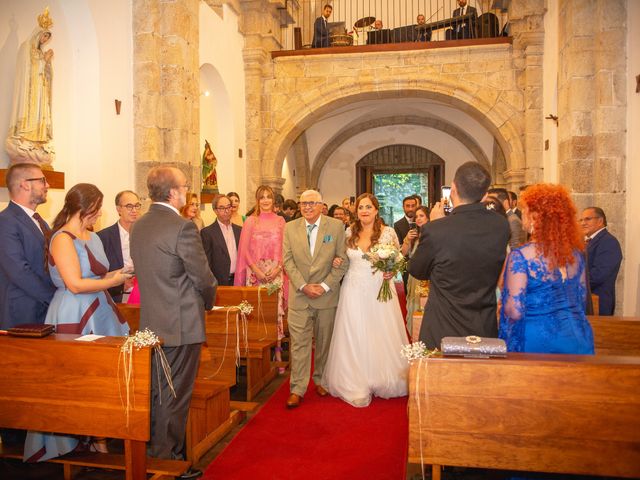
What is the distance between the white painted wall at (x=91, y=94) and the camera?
18.4 feet

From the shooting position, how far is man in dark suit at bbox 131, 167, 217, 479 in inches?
119

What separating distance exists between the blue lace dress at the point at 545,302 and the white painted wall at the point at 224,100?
6.11 metres

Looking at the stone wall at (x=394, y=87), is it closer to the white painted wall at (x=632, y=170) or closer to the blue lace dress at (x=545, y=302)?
the white painted wall at (x=632, y=170)

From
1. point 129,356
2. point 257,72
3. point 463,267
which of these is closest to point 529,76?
point 257,72

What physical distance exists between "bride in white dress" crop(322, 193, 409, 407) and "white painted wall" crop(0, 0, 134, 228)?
113 inches

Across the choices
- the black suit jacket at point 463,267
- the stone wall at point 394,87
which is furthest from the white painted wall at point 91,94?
the black suit jacket at point 463,267

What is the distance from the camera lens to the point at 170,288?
3.05 meters

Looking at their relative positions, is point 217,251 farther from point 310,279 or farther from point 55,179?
point 55,179

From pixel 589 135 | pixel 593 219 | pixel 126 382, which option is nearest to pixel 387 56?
pixel 589 135

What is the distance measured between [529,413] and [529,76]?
754 cm

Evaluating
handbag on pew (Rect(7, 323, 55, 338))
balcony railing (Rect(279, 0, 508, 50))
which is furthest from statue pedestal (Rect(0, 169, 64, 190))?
balcony railing (Rect(279, 0, 508, 50))

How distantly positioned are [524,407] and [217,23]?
25.1 feet

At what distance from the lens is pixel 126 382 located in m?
2.79

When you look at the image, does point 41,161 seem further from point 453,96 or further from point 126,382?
point 453,96
